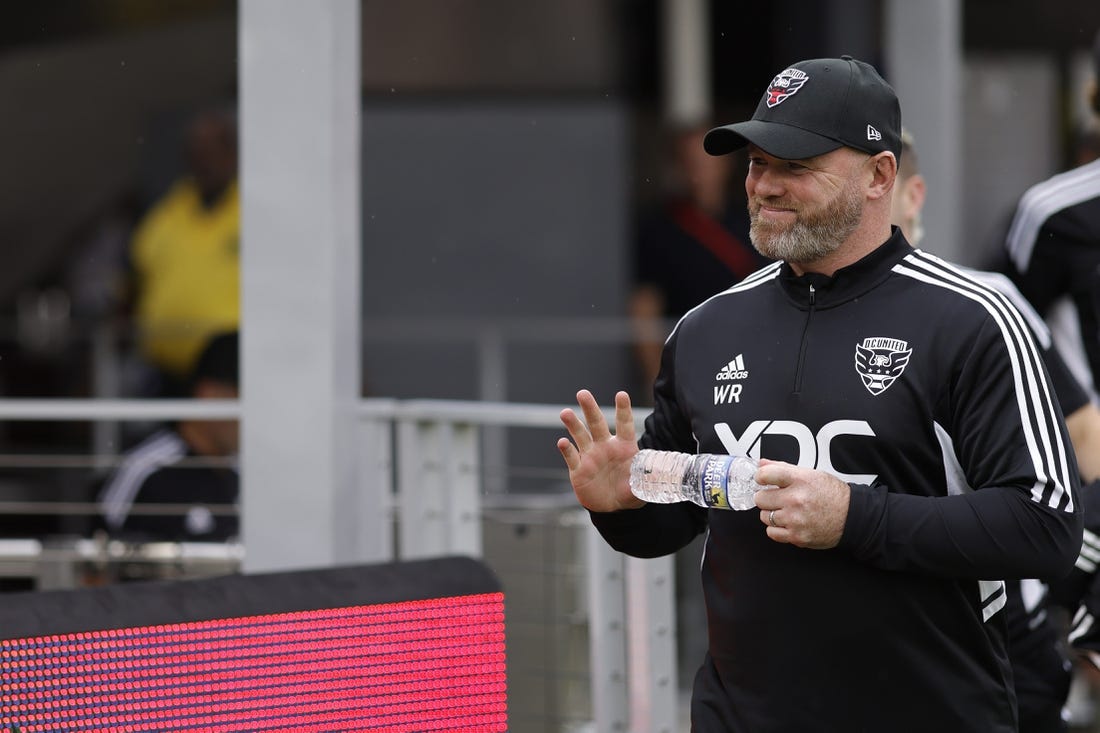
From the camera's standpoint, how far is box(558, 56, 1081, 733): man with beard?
2.76 meters

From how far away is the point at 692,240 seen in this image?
8844 mm

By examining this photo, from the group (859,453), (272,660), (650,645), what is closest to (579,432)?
(859,453)

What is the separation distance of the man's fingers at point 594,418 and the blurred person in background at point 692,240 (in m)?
5.50

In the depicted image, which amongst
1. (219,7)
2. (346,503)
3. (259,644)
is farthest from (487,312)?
(259,644)

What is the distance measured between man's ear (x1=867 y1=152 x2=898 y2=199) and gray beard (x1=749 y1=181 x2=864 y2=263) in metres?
0.05

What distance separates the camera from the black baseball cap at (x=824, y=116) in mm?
2934

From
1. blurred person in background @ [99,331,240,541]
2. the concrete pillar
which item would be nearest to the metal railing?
the concrete pillar

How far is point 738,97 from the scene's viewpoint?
1333 cm

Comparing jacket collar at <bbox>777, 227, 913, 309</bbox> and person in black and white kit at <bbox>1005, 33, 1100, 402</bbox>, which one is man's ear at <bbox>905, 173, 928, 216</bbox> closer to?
person in black and white kit at <bbox>1005, 33, 1100, 402</bbox>

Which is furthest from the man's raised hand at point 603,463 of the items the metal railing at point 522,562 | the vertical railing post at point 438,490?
the vertical railing post at point 438,490

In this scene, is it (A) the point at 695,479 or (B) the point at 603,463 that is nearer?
(A) the point at 695,479

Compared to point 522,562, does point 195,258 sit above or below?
above

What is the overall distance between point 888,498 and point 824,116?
70cm

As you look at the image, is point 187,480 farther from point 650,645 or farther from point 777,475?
point 777,475
